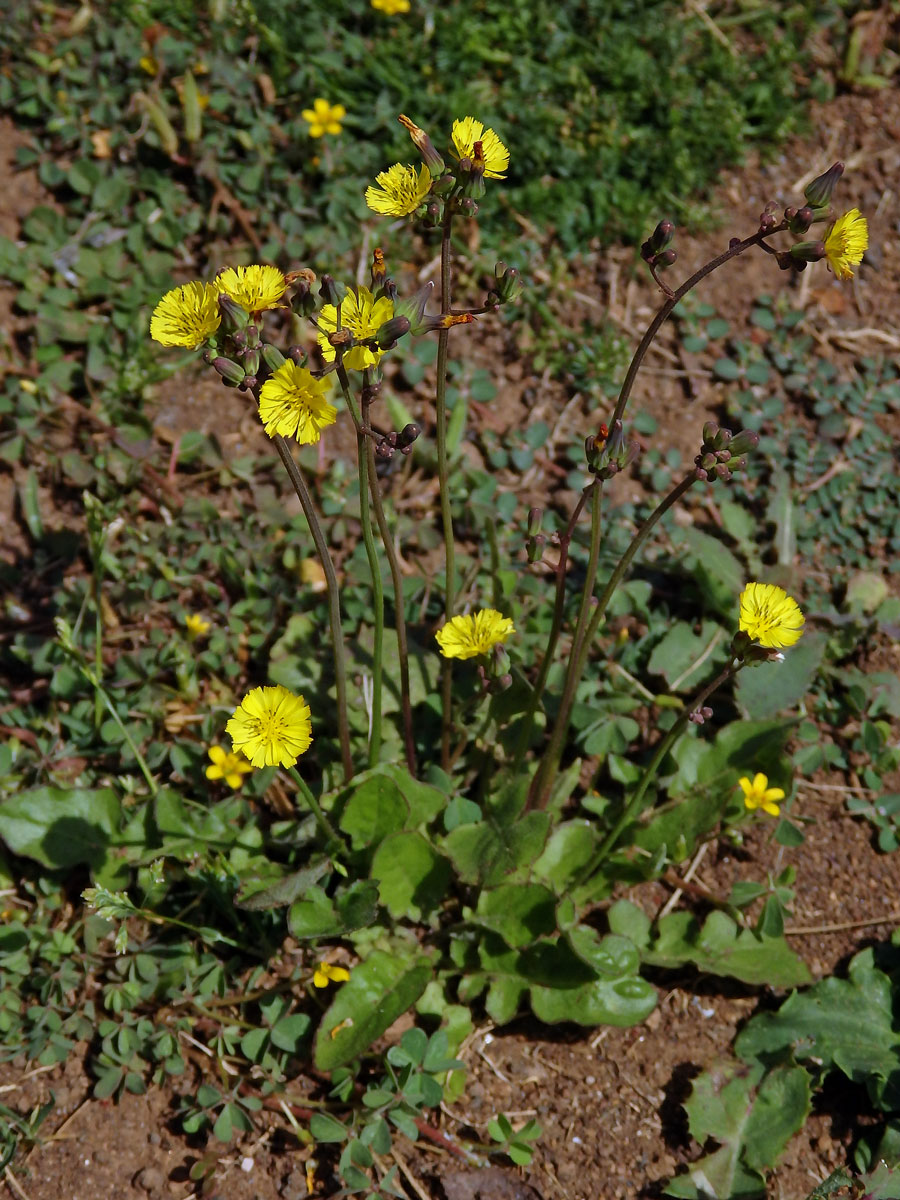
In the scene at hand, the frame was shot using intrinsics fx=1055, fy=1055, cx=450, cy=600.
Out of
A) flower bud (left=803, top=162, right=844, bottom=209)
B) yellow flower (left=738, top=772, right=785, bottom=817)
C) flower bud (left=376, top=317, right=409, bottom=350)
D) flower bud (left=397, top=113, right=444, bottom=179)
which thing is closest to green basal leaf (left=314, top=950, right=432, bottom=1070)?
yellow flower (left=738, top=772, right=785, bottom=817)

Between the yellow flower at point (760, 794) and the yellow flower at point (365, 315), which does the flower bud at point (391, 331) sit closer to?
the yellow flower at point (365, 315)

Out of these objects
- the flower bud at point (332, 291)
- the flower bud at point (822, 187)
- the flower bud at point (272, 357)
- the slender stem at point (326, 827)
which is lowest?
the slender stem at point (326, 827)

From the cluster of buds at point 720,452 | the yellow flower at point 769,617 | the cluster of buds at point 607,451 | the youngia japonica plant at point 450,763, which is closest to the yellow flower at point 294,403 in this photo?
the youngia japonica plant at point 450,763

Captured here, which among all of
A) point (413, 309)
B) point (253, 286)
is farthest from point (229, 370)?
point (413, 309)

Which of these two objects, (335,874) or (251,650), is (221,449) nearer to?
(251,650)

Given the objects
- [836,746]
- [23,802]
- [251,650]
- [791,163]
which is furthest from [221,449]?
[791,163]

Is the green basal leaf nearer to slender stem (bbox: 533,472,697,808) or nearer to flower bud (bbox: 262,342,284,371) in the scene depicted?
slender stem (bbox: 533,472,697,808)
